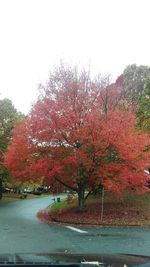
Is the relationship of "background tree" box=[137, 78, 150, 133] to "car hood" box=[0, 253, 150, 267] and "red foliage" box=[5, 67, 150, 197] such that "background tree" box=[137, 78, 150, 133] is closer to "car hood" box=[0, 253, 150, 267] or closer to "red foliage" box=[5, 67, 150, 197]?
"red foliage" box=[5, 67, 150, 197]

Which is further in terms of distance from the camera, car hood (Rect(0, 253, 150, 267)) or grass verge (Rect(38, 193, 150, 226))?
grass verge (Rect(38, 193, 150, 226))

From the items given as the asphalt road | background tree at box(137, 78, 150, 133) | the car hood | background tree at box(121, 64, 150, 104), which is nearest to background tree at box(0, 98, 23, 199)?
background tree at box(121, 64, 150, 104)

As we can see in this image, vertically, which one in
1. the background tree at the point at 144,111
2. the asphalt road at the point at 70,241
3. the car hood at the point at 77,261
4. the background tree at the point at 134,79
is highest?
the background tree at the point at 134,79

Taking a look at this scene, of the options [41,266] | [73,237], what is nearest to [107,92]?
[73,237]

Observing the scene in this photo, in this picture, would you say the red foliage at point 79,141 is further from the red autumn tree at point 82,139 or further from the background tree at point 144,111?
the background tree at point 144,111

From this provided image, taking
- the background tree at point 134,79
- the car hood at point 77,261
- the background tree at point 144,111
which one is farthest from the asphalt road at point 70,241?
the background tree at point 134,79

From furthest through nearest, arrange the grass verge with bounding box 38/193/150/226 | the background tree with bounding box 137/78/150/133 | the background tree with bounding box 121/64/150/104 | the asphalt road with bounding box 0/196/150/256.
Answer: the background tree with bounding box 121/64/150/104
the background tree with bounding box 137/78/150/133
the grass verge with bounding box 38/193/150/226
the asphalt road with bounding box 0/196/150/256

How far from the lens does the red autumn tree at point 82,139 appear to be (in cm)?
2636

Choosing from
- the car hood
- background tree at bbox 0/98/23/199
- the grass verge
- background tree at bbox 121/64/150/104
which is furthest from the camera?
background tree at bbox 0/98/23/199

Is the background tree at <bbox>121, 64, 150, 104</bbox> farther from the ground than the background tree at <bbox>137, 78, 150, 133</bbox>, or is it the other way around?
the background tree at <bbox>121, 64, 150, 104</bbox>

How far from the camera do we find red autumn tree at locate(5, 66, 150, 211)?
26359 mm

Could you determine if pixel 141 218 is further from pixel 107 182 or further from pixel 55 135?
pixel 55 135

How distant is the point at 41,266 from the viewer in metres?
3.62

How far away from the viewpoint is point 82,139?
26531mm
